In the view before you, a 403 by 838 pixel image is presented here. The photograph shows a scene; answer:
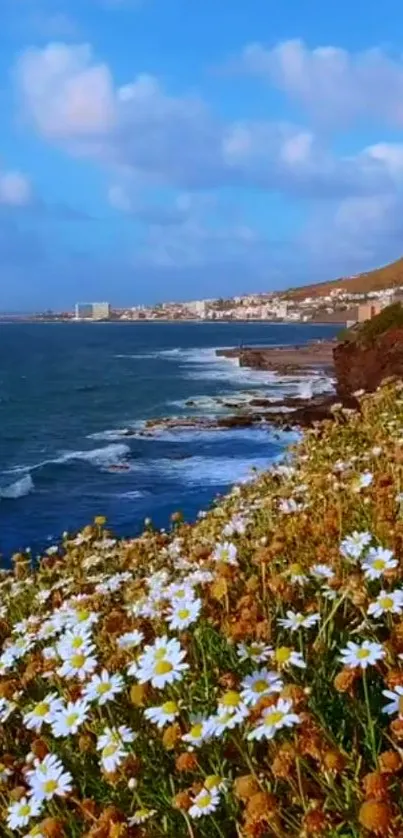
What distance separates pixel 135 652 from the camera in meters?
3.00

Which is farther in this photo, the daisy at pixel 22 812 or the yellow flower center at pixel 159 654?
the yellow flower center at pixel 159 654

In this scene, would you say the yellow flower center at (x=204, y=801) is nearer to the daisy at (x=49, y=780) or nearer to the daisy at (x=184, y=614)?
the daisy at (x=49, y=780)

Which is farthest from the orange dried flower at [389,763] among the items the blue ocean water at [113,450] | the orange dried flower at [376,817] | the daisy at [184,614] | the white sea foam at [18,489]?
the white sea foam at [18,489]

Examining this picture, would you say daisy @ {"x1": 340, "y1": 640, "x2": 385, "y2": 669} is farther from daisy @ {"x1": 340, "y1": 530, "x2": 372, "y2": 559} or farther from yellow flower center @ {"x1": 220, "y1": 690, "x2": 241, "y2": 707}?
daisy @ {"x1": 340, "y1": 530, "x2": 372, "y2": 559}

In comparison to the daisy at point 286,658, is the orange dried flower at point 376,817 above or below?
below

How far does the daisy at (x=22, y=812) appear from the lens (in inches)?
91.3

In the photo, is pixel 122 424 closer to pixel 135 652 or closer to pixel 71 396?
pixel 71 396

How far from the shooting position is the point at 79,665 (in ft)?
8.95

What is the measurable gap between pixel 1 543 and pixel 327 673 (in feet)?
61.3

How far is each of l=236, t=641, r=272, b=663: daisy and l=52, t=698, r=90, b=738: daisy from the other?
47 centimetres

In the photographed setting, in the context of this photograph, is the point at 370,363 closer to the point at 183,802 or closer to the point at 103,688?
the point at 103,688

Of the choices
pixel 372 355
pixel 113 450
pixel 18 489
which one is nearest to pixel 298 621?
pixel 18 489

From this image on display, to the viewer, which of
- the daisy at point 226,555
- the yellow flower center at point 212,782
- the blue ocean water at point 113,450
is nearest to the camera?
the yellow flower center at point 212,782

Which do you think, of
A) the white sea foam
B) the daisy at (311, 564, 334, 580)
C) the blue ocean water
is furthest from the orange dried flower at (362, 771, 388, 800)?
the white sea foam
